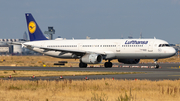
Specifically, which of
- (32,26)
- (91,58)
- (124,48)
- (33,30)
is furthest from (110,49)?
(32,26)

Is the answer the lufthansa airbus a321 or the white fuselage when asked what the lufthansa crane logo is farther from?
the white fuselage

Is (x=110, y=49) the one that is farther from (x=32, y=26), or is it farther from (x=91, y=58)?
(x=32, y=26)

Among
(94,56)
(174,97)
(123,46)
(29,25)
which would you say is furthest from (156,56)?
(174,97)

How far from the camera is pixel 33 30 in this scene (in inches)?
2512

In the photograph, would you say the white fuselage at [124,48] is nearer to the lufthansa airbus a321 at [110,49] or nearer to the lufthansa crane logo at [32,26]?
the lufthansa airbus a321 at [110,49]

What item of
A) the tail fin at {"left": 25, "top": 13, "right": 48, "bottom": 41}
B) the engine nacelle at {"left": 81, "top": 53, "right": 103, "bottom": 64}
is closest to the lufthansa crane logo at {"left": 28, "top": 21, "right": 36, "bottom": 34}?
the tail fin at {"left": 25, "top": 13, "right": 48, "bottom": 41}

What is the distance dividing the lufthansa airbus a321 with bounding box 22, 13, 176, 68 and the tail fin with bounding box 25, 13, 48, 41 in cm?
250

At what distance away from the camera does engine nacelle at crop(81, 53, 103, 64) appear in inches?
1993

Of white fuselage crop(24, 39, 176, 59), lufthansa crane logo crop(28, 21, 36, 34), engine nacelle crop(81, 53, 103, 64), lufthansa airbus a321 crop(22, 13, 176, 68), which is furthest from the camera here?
lufthansa crane logo crop(28, 21, 36, 34)

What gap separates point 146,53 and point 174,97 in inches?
1264

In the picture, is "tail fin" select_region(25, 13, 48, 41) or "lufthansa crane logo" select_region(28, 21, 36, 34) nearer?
"tail fin" select_region(25, 13, 48, 41)

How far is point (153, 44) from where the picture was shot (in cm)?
4988

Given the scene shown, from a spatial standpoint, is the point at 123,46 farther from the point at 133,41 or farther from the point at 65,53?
the point at 65,53

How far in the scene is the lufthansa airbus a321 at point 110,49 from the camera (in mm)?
49594
